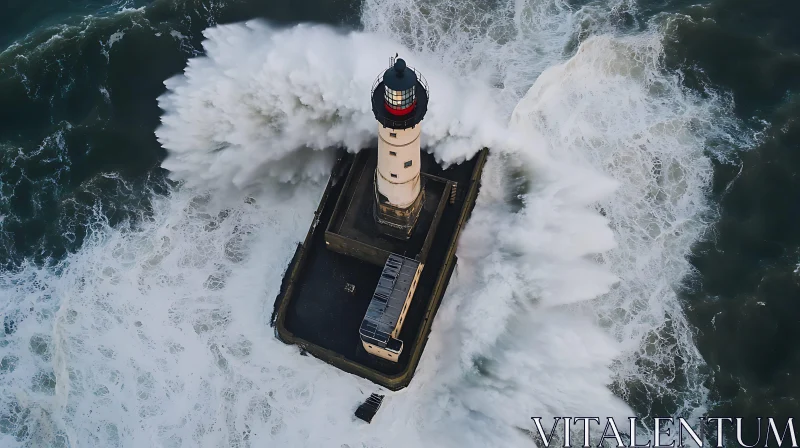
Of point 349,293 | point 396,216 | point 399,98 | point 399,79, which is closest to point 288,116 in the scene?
point 396,216

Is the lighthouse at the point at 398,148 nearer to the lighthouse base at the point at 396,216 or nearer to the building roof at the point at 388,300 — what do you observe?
the lighthouse base at the point at 396,216

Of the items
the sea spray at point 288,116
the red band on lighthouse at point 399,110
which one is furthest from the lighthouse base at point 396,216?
the red band on lighthouse at point 399,110

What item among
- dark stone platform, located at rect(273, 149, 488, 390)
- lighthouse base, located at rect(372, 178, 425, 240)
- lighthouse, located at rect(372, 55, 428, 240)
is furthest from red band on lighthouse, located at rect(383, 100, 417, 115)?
dark stone platform, located at rect(273, 149, 488, 390)

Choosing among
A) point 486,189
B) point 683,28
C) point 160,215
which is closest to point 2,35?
point 160,215

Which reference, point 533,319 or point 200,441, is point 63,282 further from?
point 533,319

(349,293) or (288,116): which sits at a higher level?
(288,116)

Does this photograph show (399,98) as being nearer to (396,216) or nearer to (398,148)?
(398,148)
